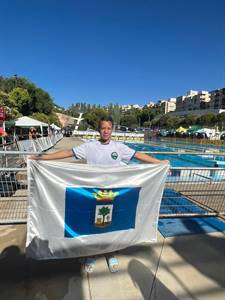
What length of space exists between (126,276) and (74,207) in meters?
1.16

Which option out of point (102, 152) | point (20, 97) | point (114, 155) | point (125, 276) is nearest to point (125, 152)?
point (114, 155)

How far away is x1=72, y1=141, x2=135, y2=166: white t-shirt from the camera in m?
3.39

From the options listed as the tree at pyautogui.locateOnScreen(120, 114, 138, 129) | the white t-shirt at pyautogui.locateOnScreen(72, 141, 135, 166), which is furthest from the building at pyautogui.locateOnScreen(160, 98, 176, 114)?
the white t-shirt at pyautogui.locateOnScreen(72, 141, 135, 166)

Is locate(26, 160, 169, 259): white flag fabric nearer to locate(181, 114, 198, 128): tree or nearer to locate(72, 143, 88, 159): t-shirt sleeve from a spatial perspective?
locate(72, 143, 88, 159): t-shirt sleeve

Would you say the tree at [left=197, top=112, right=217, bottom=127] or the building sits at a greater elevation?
the building

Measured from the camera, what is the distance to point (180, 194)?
264 inches

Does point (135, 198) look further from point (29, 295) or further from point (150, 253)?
point (29, 295)

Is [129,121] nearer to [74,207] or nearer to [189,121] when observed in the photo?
[189,121]

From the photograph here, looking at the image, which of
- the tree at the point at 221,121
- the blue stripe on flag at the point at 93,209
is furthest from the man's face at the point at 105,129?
the tree at the point at 221,121

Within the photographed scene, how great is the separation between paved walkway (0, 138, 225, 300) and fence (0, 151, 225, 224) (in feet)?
3.32

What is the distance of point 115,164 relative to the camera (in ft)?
11.3

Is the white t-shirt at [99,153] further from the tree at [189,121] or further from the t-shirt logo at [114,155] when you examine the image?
the tree at [189,121]

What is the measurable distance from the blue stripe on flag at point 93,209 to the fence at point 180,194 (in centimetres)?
164

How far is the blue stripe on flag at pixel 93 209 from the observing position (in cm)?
331
